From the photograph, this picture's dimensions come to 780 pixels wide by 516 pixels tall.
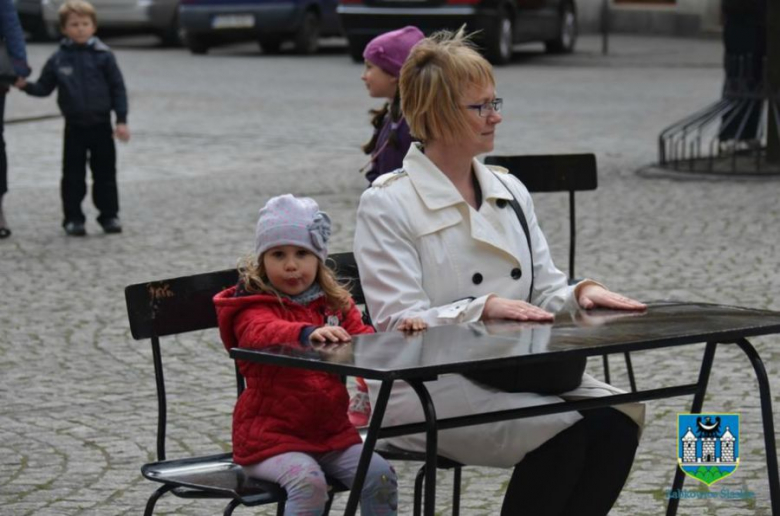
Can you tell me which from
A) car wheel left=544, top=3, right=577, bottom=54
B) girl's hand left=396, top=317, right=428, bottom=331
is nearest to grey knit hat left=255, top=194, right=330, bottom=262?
girl's hand left=396, top=317, right=428, bottom=331

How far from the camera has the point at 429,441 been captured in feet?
12.0

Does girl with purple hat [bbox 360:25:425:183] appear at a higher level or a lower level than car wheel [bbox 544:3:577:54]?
higher

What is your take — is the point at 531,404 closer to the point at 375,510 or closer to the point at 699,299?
the point at 375,510

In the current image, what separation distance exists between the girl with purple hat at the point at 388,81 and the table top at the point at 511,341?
266 cm

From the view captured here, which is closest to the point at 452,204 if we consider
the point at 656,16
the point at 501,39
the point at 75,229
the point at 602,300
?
the point at 602,300

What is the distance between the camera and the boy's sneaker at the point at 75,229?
10.7 m

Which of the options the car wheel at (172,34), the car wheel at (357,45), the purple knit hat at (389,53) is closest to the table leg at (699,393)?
the purple knit hat at (389,53)

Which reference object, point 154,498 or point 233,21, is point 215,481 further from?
point 233,21

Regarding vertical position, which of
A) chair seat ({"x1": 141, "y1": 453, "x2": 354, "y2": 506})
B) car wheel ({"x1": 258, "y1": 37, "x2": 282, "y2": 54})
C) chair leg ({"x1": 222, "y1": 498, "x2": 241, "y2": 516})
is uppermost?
chair seat ({"x1": 141, "y1": 453, "x2": 354, "y2": 506})

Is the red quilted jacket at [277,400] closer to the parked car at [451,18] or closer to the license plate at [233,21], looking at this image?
the parked car at [451,18]

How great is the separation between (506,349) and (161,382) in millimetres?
1078

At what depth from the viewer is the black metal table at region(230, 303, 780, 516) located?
141 inches

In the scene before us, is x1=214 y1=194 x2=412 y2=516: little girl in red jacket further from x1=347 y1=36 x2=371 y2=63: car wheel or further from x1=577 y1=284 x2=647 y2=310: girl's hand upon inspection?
x1=347 y1=36 x2=371 y2=63: car wheel

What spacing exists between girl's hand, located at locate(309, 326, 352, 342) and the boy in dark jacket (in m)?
6.81
